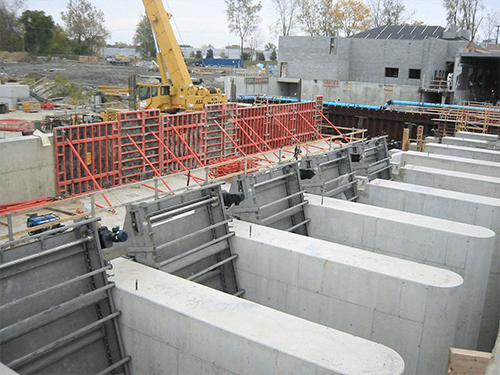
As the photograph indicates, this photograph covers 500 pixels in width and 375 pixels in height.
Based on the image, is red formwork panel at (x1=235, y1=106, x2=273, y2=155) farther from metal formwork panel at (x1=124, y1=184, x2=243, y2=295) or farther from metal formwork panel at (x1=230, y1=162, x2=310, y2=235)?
metal formwork panel at (x1=124, y1=184, x2=243, y2=295)

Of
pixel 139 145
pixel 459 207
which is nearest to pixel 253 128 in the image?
pixel 139 145

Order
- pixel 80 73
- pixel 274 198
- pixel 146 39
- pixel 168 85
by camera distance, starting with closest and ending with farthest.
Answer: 1. pixel 274 198
2. pixel 168 85
3. pixel 80 73
4. pixel 146 39

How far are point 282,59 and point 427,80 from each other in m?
14.3

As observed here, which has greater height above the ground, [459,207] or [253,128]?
[253,128]

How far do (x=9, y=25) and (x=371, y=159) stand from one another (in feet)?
280

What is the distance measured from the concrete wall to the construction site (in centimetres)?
5

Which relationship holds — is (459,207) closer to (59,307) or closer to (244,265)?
(244,265)

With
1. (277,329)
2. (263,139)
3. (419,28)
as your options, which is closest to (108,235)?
(277,329)

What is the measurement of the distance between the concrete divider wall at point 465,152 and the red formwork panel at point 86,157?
1288cm

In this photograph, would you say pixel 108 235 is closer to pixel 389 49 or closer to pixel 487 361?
pixel 487 361

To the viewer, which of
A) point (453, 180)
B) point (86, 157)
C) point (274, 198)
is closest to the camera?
point (274, 198)

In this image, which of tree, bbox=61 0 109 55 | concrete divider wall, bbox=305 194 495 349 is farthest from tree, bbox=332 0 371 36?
concrete divider wall, bbox=305 194 495 349

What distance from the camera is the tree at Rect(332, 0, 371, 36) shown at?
84312 mm

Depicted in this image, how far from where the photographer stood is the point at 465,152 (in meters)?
21.4
